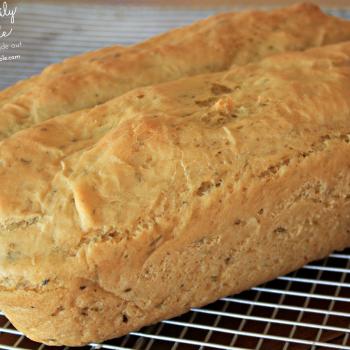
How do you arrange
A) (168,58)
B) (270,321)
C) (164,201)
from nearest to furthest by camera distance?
1. (164,201)
2. (270,321)
3. (168,58)

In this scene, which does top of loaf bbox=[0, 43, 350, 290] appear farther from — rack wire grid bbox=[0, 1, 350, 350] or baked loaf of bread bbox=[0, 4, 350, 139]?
rack wire grid bbox=[0, 1, 350, 350]

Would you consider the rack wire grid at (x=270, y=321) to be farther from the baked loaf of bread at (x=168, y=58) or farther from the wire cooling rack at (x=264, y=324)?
the baked loaf of bread at (x=168, y=58)

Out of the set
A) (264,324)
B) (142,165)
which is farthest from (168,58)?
(264,324)

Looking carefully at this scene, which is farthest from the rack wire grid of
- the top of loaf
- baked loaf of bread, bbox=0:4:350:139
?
baked loaf of bread, bbox=0:4:350:139

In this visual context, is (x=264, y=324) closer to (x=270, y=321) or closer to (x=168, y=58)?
(x=270, y=321)

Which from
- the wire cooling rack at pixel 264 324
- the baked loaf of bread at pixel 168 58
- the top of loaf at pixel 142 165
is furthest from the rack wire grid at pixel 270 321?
the baked loaf of bread at pixel 168 58

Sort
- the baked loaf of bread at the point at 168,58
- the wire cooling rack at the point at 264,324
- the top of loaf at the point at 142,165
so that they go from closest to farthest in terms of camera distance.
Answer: the top of loaf at the point at 142,165 < the wire cooling rack at the point at 264,324 < the baked loaf of bread at the point at 168,58
